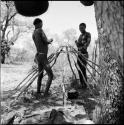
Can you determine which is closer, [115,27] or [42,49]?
[115,27]

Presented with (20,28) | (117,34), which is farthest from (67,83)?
(20,28)

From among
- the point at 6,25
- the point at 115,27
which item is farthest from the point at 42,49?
the point at 6,25

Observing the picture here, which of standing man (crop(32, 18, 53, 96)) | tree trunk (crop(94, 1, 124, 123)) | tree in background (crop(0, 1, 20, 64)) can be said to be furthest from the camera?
tree in background (crop(0, 1, 20, 64))

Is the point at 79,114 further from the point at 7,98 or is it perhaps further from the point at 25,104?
the point at 7,98

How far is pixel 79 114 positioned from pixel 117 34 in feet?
4.97

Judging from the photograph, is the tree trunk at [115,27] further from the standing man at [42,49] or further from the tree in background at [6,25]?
the tree in background at [6,25]

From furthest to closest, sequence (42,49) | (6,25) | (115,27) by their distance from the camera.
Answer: (6,25)
(42,49)
(115,27)

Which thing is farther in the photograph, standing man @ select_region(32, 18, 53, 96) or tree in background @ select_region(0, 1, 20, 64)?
tree in background @ select_region(0, 1, 20, 64)

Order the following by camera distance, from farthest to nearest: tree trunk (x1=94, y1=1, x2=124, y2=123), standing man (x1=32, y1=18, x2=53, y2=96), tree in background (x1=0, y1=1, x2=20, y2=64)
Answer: tree in background (x1=0, y1=1, x2=20, y2=64) < standing man (x1=32, y1=18, x2=53, y2=96) < tree trunk (x1=94, y1=1, x2=124, y2=123)

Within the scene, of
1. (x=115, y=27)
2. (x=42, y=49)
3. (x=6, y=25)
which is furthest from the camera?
(x=6, y=25)

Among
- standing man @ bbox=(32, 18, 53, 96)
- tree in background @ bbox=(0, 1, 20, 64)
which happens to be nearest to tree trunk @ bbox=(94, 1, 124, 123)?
standing man @ bbox=(32, 18, 53, 96)

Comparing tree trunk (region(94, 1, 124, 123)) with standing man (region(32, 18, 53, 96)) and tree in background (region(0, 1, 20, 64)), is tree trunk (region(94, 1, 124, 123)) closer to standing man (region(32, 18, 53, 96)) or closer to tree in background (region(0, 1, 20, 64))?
standing man (region(32, 18, 53, 96))

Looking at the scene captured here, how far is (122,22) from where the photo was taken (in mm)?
2512

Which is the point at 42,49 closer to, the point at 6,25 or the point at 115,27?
the point at 115,27
